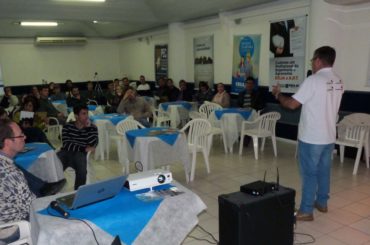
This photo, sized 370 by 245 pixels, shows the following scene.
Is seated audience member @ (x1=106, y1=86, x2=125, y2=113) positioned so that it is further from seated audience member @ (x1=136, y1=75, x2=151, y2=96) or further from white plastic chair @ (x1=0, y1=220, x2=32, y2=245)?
white plastic chair @ (x1=0, y1=220, x2=32, y2=245)

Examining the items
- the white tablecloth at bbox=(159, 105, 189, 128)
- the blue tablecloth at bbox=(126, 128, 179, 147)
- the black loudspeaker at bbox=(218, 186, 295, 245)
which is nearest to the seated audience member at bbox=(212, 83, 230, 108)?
the white tablecloth at bbox=(159, 105, 189, 128)

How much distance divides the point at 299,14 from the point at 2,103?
24.8 ft

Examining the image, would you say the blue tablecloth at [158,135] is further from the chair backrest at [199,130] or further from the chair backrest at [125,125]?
the chair backrest at [125,125]

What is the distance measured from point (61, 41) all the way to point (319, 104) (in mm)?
10697

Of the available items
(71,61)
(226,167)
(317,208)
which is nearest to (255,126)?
(226,167)

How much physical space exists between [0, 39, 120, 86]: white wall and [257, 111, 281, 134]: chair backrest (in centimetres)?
892

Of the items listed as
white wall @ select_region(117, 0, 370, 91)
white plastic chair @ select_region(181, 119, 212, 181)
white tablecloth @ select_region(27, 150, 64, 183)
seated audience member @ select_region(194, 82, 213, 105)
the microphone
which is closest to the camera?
the microphone

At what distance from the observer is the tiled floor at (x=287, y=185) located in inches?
122

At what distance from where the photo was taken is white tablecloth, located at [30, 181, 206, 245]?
1.68m

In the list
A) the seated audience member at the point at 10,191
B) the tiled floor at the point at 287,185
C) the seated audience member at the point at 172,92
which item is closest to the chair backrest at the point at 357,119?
the tiled floor at the point at 287,185

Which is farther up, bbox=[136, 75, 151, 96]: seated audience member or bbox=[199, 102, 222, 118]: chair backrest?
bbox=[136, 75, 151, 96]: seated audience member

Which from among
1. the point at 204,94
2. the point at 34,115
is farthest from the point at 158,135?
the point at 204,94

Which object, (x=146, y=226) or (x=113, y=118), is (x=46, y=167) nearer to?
(x=146, y=226)

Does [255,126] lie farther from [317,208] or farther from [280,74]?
[317,208]
